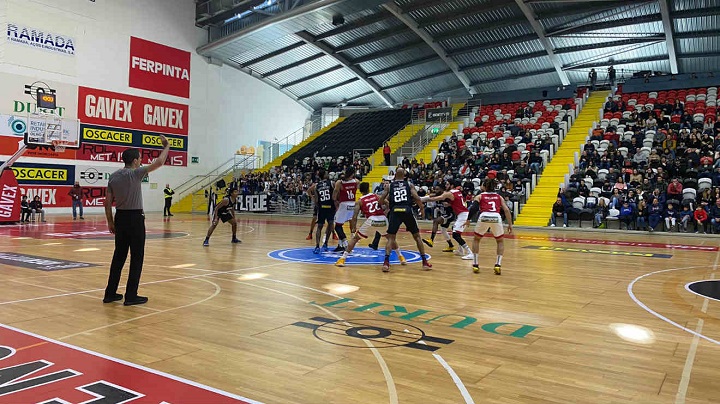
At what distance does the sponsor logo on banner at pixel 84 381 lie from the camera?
3033mm

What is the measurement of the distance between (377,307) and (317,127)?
3664 centimetres

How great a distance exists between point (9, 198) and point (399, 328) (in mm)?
18315

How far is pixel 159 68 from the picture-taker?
29.2 metres

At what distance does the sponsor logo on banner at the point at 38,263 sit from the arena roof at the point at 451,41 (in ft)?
59.9

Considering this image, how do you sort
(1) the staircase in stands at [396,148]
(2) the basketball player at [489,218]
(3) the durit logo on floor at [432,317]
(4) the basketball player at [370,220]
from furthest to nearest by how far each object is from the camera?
1. (1) the staircase in stands at [396,148]
2. (4) the basketball player at [370,220]
3. (2) the basketball player at [489,218]
4. (3) the durit logo on floor at [432,317]

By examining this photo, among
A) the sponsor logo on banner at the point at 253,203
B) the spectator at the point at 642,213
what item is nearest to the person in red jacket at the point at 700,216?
the spectator at the point at 642,213

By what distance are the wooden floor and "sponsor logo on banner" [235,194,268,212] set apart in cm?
1963

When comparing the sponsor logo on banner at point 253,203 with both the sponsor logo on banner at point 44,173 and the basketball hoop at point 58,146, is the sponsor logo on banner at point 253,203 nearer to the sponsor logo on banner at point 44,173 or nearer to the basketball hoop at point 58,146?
the sponsor logo on banner at point 44,173

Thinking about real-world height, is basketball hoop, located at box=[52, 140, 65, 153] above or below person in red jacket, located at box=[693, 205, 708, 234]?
above

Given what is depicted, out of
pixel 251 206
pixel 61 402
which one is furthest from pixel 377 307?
pixel 251 206

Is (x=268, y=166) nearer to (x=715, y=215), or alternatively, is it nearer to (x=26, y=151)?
(x=26, y=151)

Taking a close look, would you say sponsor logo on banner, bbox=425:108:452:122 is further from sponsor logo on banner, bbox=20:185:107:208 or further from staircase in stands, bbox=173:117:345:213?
sponsor logo on banner, bbox=20:185:107:208

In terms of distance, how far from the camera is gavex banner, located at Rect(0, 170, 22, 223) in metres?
17.5

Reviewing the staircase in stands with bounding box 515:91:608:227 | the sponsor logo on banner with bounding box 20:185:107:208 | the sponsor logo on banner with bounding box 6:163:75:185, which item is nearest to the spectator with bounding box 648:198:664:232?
the staircase in stands with bounding box 515:91:608:227
